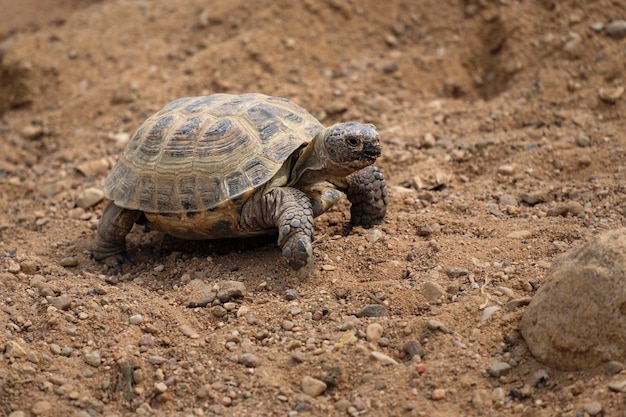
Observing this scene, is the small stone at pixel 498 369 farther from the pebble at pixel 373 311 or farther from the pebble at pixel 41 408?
the pebble at pixel 41 408

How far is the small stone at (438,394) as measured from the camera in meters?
4.26

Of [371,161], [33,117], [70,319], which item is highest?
[371,161]

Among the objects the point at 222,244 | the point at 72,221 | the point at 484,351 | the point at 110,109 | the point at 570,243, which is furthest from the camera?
the point at 110,109

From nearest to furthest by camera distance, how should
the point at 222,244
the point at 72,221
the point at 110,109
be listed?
1. the point at 222,244
2. the point at 72,221
3. the point at 110,109

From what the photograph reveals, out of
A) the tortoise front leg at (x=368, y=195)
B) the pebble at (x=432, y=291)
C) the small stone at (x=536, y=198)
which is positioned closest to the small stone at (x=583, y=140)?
the small stone at (x=536, y=198)

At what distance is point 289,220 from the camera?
17.9ft

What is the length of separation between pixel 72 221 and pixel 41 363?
8.21ft

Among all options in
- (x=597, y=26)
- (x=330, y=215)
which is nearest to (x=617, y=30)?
(x=597, y=26)

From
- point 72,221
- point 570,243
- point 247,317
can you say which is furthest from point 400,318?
point 72,221

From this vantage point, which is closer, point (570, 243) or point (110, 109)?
point (570, 243)

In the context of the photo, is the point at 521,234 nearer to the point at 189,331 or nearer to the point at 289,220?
the point at 289,220

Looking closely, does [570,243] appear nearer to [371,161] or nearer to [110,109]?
[371,161]

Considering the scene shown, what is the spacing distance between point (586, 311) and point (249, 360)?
192 centimetres

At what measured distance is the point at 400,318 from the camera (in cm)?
492
